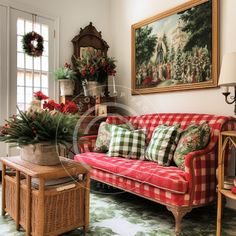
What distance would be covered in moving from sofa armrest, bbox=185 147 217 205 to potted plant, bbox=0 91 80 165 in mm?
978

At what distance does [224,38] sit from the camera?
9.03 ft

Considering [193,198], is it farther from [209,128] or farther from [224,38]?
[224,38]

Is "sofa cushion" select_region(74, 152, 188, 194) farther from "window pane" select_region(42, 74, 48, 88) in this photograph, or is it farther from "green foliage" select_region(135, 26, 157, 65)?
"green foliage" select_region(135, 26, 157, 65)

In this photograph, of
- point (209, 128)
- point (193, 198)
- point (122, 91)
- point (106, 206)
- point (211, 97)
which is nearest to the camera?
point (193, 198)

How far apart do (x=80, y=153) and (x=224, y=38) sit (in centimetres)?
224

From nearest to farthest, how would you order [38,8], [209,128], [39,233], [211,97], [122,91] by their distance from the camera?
[39,233], [209,128], [211,97], [38,8], [122,91]

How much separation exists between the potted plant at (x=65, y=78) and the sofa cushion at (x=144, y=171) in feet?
4.07

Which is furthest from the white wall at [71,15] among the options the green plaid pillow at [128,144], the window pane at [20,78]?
the green plaid pillow at [128,144]

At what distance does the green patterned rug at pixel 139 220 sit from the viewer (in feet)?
6.86

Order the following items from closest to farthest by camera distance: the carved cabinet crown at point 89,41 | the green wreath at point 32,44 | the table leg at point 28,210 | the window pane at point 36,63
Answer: the table leg at point 28,210
the green wreath at point 32,44
the window pane at point 36,63
the carved cabinet crown at point 89,41

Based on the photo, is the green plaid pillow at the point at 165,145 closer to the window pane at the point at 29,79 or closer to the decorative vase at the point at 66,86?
the decorative vase at the point at 66,86

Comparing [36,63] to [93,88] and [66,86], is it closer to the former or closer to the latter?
[66,86]

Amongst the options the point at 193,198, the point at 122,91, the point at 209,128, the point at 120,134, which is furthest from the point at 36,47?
the point at 193,198

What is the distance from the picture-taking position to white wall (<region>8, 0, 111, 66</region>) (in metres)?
3.86
